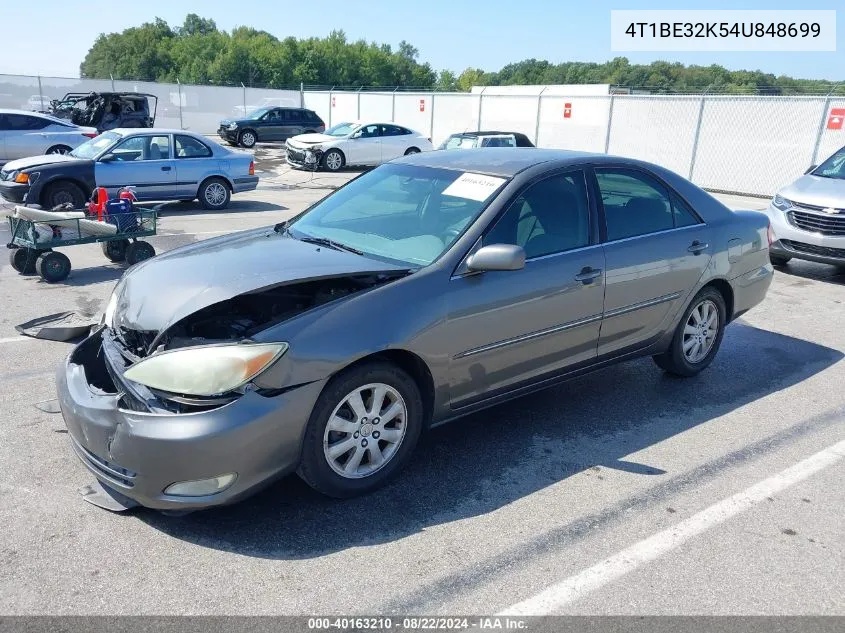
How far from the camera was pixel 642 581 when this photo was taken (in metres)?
3.08

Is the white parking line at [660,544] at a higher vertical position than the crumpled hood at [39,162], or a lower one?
lower

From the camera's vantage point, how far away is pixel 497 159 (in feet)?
15.5

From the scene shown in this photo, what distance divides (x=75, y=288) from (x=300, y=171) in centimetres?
1459

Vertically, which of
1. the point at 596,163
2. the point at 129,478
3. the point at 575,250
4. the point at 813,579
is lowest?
the point at 813,579

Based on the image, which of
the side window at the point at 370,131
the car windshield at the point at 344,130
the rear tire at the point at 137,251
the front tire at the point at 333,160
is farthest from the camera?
the car windshield at the point at 344,130

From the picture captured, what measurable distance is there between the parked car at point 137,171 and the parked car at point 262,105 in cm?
2241

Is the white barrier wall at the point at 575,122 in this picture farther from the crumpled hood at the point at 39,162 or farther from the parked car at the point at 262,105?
the crumpled hood at the point at 39,162

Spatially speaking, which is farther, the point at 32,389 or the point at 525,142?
the point at 525,142

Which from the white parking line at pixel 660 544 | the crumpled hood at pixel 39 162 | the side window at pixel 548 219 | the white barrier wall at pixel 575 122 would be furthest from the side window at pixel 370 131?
the white parking line at pixel 660 544

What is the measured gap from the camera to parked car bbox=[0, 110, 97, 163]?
15.8 meters

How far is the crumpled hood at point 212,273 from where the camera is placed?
3.50m

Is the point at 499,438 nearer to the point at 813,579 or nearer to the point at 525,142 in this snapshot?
the point at 813,579

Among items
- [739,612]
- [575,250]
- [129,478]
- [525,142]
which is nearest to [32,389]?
[129,478]

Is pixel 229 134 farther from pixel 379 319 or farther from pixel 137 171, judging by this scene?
pixel 379 319
